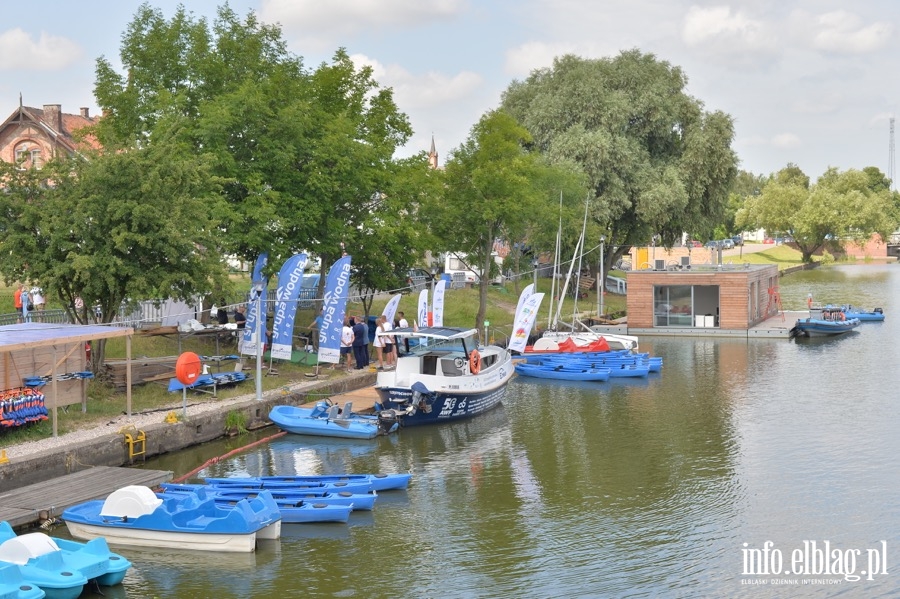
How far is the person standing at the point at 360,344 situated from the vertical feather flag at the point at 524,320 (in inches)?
255

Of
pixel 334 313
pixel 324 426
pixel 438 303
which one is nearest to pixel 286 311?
pixel 334 313

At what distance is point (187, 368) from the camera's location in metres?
24.4

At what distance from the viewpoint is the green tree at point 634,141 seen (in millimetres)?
62344

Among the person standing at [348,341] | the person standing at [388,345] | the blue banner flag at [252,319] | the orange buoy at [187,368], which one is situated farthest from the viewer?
the person standing at [348,341]

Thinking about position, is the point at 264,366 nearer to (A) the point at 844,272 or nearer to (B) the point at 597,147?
(B) the point at 597,147

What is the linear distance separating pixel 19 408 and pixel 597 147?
45.7m

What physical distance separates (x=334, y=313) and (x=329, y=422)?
525 cm

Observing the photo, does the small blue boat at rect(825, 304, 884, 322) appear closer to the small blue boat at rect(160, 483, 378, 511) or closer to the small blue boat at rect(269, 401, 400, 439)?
the small blue boat at rect(269, 401, 400, 439)

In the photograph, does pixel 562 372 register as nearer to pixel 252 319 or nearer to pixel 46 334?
pixel 252 319

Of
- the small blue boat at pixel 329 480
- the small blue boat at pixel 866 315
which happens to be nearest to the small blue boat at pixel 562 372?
the small blue boat at pixel 329 480

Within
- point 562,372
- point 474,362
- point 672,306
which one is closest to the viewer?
point 474,362

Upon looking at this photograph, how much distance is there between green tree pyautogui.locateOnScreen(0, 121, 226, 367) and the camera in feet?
83.4

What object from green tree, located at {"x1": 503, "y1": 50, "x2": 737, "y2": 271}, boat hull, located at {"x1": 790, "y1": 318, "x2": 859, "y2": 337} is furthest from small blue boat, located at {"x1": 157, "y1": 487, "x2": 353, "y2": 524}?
green tree, located at {"x1": 503, "y1": 50, "x2": 737, "y2": 271}

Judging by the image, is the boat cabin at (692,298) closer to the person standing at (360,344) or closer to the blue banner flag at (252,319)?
the person standing at (360,344)
